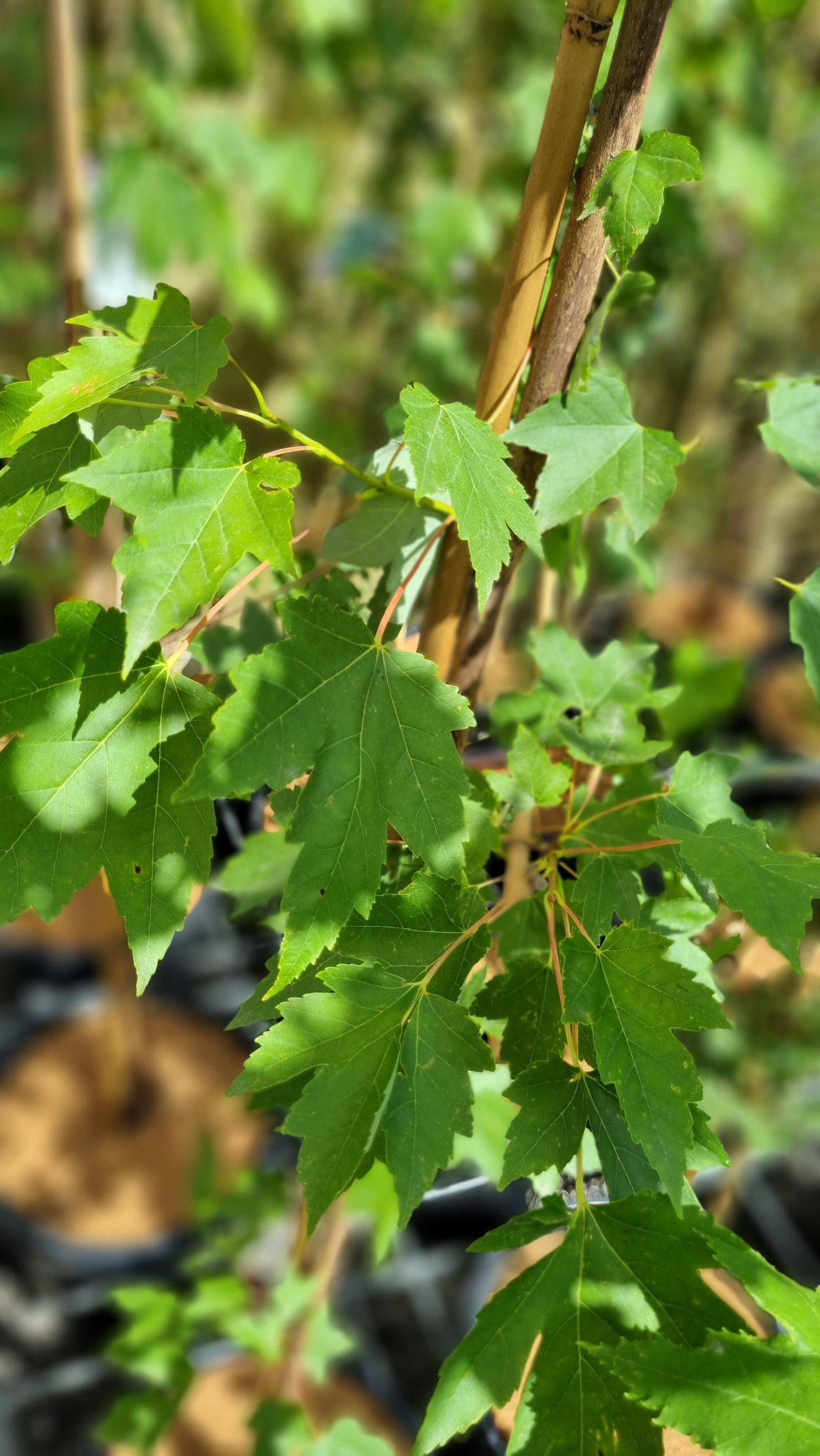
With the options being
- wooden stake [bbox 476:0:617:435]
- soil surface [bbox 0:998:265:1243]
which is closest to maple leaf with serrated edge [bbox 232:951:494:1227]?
wooden stake [bbox 476:0:617:435]

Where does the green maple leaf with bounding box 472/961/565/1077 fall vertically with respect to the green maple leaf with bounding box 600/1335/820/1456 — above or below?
above

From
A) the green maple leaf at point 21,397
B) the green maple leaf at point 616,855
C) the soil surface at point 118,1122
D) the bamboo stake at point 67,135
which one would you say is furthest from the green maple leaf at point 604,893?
the soil surface at point 118,1122

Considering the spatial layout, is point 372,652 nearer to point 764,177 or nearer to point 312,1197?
point 312,1197

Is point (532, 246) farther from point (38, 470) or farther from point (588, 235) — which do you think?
point (38, 470)

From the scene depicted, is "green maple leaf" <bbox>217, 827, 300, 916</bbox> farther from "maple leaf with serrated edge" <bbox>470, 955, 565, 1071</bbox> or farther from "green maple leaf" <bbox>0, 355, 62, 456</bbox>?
"green maple leaf" <bbox>0, 355, 62, 456</bbox>

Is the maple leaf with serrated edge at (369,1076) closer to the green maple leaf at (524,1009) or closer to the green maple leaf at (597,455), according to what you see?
the green maple leaf at (524,1009)

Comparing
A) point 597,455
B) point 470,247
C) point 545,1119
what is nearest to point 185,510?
point 597,455
